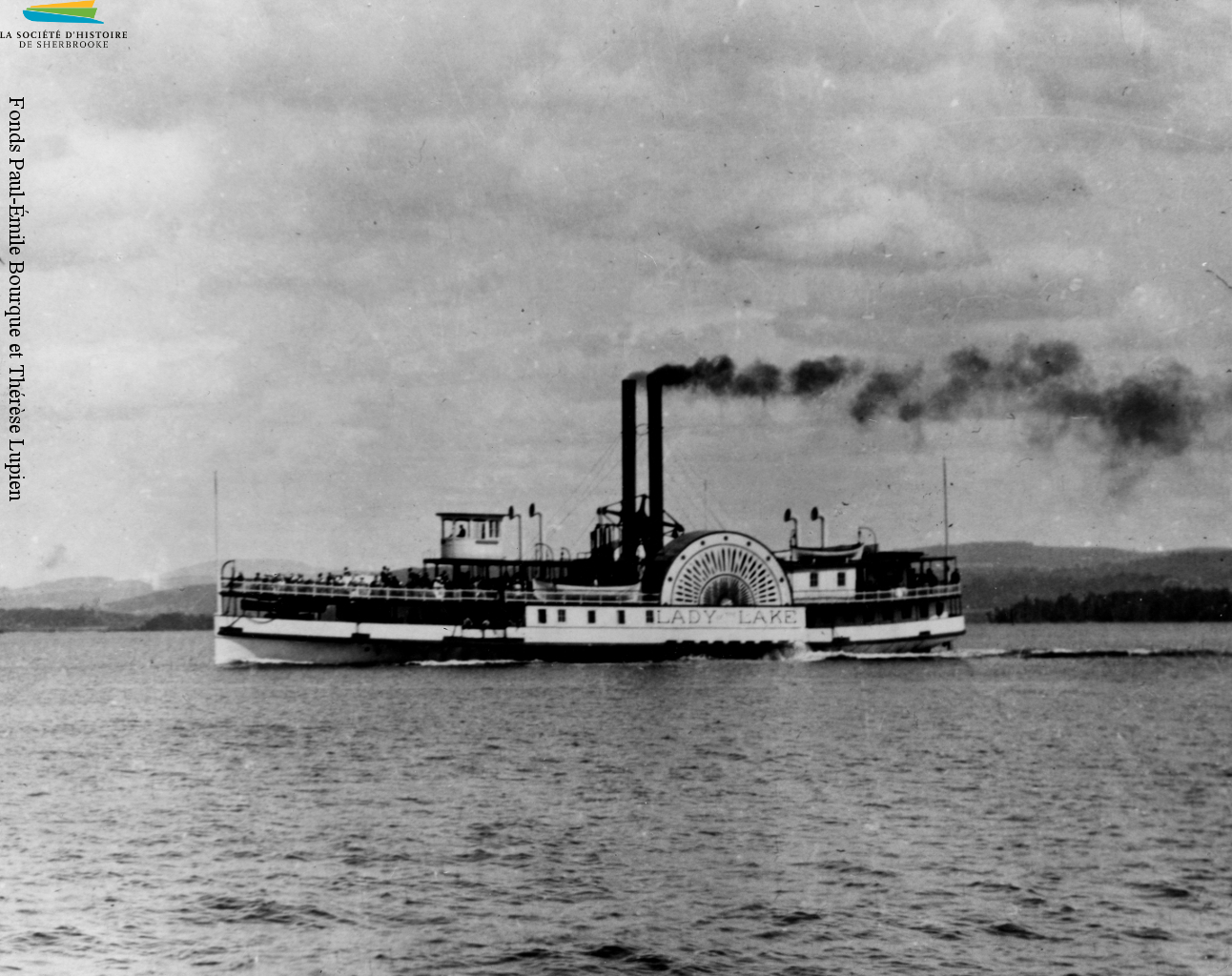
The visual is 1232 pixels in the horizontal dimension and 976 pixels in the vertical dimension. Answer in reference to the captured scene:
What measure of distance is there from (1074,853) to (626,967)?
9.26 metres

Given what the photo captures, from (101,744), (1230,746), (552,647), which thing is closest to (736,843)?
(1230,746)

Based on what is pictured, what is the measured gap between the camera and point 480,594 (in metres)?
63.9

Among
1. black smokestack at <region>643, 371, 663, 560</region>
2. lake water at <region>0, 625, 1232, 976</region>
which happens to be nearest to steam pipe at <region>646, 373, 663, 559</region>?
black smokestack at <region>643, 371, 663, 560</region>

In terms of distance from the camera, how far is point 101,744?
39812 millimetres

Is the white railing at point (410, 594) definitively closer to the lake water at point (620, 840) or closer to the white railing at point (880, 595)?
the white railing at point (880, 595)

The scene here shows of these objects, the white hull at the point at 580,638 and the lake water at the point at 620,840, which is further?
the white hull at the point at 580,638

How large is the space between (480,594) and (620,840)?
4000 cm

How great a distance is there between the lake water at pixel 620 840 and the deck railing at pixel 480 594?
46.3 ft

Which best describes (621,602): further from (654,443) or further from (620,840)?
(620,840)

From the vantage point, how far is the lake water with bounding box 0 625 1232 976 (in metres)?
18.3

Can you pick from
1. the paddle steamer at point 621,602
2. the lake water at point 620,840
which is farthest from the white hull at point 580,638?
the lake water at point 620,840

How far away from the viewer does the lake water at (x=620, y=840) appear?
18266 millimetres

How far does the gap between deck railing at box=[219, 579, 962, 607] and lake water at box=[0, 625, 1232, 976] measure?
14.1 meters

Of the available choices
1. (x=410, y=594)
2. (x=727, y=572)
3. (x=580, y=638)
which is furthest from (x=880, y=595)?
(x=410, y=594)
